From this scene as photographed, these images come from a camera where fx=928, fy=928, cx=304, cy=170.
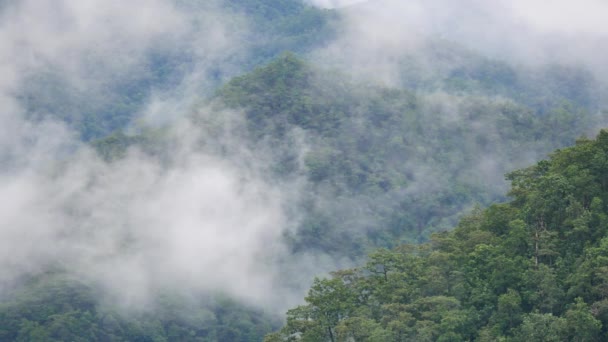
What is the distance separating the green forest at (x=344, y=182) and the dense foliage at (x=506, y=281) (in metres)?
0.06

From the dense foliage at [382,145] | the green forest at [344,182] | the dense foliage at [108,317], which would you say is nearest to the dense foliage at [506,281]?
the green forest at [344,182]

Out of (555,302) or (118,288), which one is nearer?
(555,302)

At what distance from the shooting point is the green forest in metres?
24.1

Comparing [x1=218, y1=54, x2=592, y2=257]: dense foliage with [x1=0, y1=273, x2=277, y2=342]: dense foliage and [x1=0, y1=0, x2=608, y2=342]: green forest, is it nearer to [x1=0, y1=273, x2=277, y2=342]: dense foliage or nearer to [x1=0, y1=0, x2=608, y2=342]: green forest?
[x1=0, y1=0, x2=608, y2=342]: green forest

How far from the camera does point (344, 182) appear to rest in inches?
2611

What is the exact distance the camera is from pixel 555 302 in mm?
22609

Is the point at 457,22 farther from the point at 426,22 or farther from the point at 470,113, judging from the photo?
the point at 470,113

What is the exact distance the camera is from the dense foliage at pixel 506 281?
72.8 ft

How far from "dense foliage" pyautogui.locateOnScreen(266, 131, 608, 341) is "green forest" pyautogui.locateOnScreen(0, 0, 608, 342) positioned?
0.06 m

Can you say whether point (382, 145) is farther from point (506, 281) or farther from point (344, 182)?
point (506, 281)

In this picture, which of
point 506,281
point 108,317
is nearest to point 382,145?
point 108,317

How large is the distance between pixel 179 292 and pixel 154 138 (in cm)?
1596

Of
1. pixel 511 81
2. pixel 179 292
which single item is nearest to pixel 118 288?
pixel 179 292

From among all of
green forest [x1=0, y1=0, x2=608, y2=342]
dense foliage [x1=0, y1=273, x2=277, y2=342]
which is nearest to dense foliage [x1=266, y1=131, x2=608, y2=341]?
green forest [x1=0, y1=0, x2=608, y2=342]
